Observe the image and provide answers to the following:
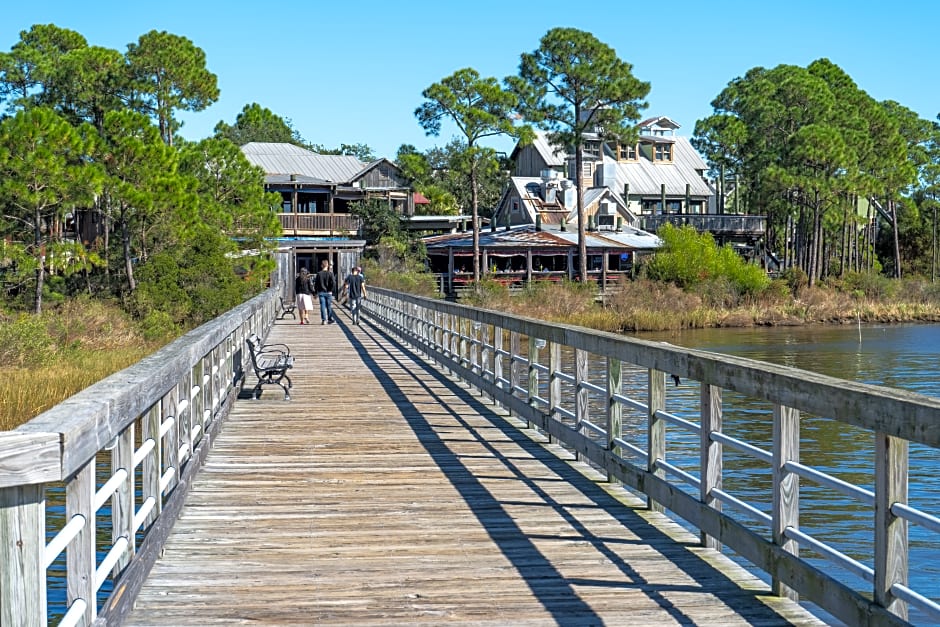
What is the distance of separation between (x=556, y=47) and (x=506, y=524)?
55.2 m

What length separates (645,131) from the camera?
8806cm

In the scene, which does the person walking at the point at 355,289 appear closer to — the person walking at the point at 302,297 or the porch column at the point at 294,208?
the person walking at the point at 302,297

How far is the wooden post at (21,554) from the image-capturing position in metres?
3.29

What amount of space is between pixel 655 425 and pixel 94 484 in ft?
13.3

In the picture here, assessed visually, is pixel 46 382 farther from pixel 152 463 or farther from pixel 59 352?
pixel 152 463

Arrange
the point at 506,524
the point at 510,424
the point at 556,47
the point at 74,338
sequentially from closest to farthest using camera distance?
1. the point at 506,524
2. the point at 510,424
3. the point at 74,338
4. the point at 556,47

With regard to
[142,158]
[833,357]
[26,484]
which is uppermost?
[142,158]

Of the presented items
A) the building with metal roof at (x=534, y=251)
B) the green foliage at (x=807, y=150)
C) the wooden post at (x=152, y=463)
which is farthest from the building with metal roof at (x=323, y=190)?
the wooden post at (x=152, y=463)

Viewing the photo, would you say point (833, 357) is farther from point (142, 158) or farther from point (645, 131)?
point (645, 131)

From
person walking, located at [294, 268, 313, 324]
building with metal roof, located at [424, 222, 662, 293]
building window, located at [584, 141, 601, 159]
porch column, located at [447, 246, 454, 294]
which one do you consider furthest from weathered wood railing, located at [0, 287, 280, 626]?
building window, located at [584, 141, 601, 159]

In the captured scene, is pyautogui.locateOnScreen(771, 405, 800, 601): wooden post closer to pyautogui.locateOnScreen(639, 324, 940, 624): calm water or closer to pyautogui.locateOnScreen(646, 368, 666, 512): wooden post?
pyautogui.locateOnScreen(646, 368, 666, 512): wooden post

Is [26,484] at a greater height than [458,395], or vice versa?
[26,484]

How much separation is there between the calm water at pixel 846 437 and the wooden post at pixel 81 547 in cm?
787

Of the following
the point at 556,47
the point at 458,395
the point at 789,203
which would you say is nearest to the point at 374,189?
the point at 556,47
